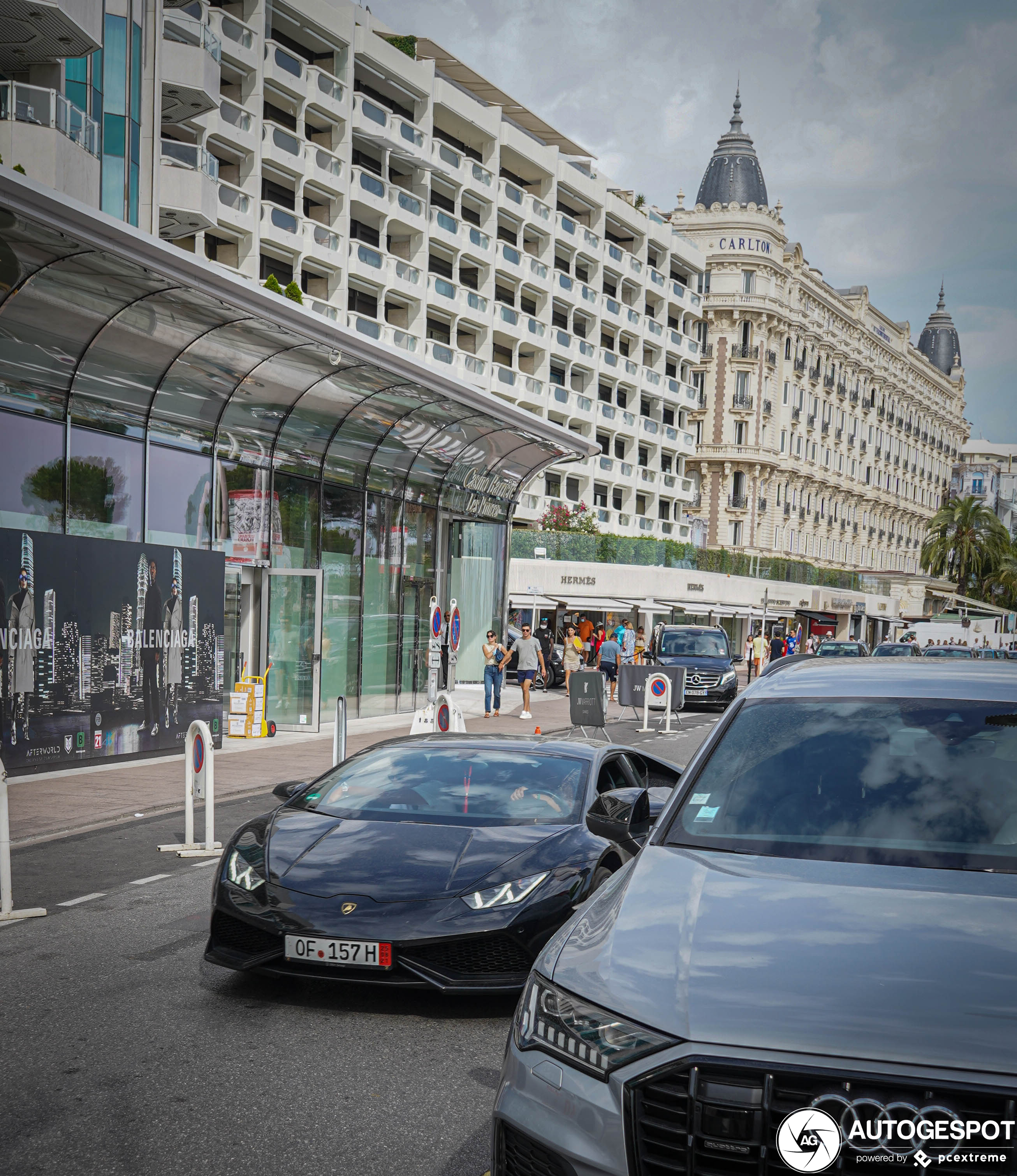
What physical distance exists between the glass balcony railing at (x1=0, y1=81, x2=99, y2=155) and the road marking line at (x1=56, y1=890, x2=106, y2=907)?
48.1ft

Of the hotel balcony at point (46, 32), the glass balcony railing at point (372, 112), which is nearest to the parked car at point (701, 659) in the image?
the hotel balcony at point (46, 32)

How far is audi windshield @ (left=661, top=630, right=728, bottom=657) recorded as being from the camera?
3097cm

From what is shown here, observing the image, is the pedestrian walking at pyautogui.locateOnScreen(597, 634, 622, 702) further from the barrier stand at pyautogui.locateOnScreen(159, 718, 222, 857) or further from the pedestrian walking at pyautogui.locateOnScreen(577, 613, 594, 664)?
the barrier stand at pyautogui.locateOnScreen(159, 718, 222, 857)

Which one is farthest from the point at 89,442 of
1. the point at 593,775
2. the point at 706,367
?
the point at 706,367

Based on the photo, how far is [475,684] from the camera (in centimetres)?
3045

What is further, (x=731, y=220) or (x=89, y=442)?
(x=731, y=220)

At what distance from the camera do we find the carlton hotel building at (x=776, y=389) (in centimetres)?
7619

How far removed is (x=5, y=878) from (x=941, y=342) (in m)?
141

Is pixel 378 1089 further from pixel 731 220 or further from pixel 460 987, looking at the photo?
pixel 731 220

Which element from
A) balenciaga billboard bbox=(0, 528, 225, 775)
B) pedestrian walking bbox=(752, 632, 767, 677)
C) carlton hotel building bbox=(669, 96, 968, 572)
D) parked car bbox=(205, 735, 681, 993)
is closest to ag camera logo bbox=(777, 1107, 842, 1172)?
parked car bbox=(205, 735, 681, 993)

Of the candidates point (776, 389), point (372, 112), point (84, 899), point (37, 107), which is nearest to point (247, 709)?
point (37, 107)

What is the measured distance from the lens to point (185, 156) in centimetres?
2753

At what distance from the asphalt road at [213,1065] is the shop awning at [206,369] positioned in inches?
282

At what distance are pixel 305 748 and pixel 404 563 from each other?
6917 millimetres
